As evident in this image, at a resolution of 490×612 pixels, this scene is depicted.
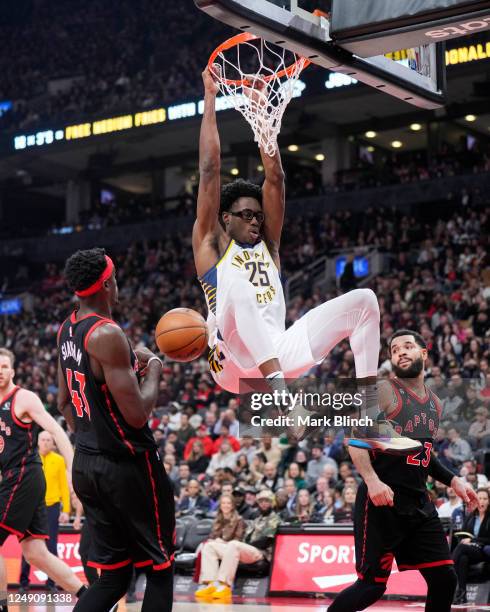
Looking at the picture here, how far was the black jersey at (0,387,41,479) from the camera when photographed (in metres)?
7.66

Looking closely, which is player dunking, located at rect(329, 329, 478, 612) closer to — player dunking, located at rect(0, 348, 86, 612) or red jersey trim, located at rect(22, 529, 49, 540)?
player dunking, located at rect(0, 348, 86, 612)

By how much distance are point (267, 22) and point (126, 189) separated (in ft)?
94.9

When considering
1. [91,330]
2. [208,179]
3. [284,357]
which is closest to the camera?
[91,330]

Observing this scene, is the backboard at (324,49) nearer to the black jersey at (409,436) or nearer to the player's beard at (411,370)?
the player's beard at (411,370)

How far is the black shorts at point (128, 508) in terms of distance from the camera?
4.75 m

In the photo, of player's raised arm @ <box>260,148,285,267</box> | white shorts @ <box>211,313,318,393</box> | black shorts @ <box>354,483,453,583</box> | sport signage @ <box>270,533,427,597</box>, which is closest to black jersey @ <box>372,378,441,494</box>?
black shorts @ <box>354,483,453,583</box>

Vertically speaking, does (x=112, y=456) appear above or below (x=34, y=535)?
above

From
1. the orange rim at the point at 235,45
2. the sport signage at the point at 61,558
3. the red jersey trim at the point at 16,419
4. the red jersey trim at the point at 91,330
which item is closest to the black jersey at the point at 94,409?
the red jersey trim at the point at 91,330

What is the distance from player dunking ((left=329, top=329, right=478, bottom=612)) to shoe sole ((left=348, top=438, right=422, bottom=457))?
6cm

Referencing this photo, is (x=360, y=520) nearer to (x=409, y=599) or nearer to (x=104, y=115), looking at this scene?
(x=409, y=599)

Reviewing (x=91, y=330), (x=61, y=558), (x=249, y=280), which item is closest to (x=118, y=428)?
(x=91, y=330)

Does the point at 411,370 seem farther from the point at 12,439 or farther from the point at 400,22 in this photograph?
the point at 12,439

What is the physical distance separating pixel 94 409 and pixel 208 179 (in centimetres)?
166

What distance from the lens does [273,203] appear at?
19.6ft
